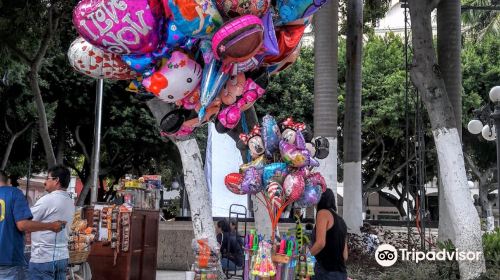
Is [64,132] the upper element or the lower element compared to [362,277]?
upper

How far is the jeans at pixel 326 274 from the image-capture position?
6004 millimetres

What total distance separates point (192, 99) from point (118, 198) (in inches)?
157

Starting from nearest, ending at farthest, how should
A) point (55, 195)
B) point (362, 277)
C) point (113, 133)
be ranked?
point (55, 195), point (362, 277), point (113, 133)

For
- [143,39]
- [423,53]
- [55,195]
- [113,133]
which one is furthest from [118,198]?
[113,133]

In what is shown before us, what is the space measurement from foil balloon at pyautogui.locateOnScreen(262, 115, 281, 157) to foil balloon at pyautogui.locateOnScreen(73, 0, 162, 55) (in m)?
1.57

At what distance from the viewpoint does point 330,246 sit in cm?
602

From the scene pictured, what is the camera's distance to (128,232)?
352 inches

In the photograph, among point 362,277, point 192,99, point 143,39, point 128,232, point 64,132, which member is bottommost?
point 362,277

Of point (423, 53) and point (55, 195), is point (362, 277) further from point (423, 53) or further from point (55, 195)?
point (55, 195)

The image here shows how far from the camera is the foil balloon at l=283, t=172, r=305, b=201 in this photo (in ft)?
19.8

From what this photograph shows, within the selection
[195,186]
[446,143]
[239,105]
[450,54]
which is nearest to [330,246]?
[239,105]

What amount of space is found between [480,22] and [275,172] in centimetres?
2669

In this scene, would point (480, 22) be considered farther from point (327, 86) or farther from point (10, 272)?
point (10, 272)

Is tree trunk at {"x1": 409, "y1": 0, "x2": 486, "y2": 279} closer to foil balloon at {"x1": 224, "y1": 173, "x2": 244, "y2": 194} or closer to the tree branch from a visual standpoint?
foil balloon at {"x1": 224, "y1": 173, "x2": 244, "y2": 194}
